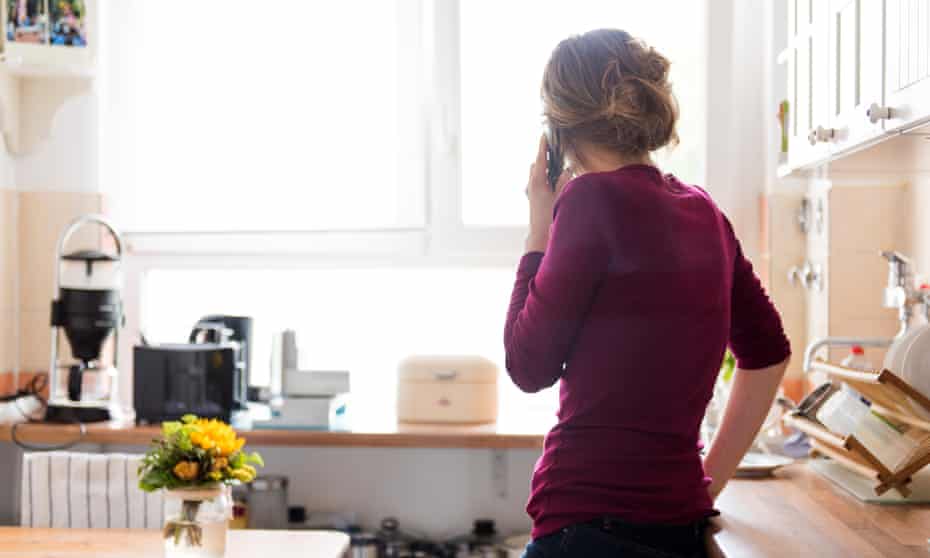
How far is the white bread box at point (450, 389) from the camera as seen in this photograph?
2.79 m

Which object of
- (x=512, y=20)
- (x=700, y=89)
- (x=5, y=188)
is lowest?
(x=5, y=188)

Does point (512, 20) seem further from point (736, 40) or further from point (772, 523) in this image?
point (772, 523)

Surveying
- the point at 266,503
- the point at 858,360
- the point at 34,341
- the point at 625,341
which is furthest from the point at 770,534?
the point at 34,341

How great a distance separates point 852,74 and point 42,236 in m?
2.28

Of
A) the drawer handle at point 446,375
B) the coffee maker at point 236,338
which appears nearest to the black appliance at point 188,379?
the coffee maker at point 236,338

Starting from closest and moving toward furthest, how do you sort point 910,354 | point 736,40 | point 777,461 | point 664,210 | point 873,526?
point 664,210 < point 873,526 < point 910,354 < point 777,461 < point 736,40

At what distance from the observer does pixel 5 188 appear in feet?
10.1

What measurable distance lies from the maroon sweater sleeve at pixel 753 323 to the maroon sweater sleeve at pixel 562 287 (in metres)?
0.32

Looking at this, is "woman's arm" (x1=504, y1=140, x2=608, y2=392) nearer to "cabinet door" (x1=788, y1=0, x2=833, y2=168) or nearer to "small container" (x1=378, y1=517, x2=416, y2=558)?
"cabinet door" (x1=788, y1=0, x2=833, y2=168)

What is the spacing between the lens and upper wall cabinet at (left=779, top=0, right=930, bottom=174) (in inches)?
55.0

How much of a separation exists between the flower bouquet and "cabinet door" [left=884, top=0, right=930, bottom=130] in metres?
1.08

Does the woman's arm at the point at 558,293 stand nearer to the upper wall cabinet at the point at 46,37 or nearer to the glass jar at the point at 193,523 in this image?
the glass jar at the point at 193,523

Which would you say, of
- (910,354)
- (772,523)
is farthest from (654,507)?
(910,354)

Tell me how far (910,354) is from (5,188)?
7.90 feet
